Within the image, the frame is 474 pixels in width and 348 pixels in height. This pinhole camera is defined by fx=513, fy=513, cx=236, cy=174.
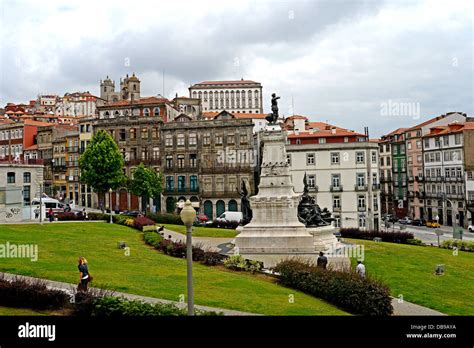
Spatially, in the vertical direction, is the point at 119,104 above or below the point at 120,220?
above

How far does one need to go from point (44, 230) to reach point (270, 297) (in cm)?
2044

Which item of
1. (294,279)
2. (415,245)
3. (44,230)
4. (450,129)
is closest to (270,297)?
(294,279)

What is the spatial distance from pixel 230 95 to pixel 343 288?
5023 inches

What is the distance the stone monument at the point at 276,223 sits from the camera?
91.8ft

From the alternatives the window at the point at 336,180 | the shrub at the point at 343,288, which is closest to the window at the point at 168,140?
the window at the point at 336,180

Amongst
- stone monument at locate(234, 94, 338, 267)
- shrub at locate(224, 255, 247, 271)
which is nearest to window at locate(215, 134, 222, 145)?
stone monument at locate(234, 94, 338, 267)

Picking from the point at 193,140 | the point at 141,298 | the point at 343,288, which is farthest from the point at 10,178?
the point at 193,140

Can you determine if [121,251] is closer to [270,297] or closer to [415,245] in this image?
[270,297]

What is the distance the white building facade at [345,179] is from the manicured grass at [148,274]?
38.0 m

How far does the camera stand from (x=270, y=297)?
18328 millimetres

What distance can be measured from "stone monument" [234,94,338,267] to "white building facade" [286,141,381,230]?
33684 mm

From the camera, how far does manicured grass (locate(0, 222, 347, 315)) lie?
1727cm

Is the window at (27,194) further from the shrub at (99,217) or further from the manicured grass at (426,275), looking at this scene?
the manicured grass at (426,275)

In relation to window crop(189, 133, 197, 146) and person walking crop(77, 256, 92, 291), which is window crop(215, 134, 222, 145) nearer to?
window crop(189, 133, 197, 146)
